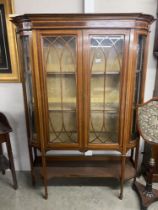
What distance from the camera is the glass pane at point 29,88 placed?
1.61 metres

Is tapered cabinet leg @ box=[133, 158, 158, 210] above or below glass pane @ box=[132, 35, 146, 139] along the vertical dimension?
below

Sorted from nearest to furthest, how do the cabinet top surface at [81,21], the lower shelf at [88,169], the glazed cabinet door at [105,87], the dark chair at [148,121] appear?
the cabinet top surface at [81,21]
the glazed cabinet door at [105,87]
the dark chair at [148,121]
the lower shelf at [88,169]

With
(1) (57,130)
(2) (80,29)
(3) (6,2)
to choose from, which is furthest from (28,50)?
(1) (57,130)

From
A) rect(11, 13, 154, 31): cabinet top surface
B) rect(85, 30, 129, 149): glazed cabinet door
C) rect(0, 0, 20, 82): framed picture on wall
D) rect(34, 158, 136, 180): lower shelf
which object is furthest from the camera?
rect(34, 158, 136, 180): lower shelf

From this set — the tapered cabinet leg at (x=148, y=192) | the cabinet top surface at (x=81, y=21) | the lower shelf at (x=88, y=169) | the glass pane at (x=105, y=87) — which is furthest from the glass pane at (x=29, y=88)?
the tapered cabinet leg at (x=148, y=192)

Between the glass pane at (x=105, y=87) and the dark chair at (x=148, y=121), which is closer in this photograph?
the glass pane at (x=105, y=87)

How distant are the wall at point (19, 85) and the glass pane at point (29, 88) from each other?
338 millimetres

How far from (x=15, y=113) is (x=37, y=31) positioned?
1.03m

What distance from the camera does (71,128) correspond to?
1831mm

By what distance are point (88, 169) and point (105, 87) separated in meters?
0.90

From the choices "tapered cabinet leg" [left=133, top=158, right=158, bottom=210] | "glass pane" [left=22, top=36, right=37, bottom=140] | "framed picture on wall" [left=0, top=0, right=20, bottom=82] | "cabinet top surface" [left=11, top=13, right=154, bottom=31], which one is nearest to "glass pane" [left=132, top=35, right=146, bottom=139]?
"cabinet top surface" [left=11, top=13, right=154, bottom=31]

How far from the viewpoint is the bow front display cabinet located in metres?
1.49

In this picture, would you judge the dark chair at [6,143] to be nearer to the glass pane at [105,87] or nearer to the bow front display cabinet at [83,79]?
the bow front display cabinet at [83,79]

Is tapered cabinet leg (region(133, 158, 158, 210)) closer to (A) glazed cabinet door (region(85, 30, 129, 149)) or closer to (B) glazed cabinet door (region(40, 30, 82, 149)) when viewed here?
(A) glazed cabinet door (region(85, 30, 129, 149))
